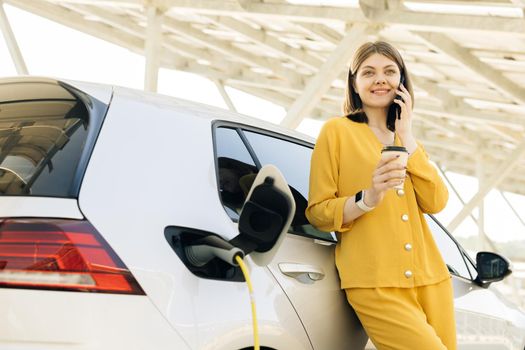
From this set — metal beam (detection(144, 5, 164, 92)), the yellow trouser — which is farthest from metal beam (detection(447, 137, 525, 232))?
the yellow trouser

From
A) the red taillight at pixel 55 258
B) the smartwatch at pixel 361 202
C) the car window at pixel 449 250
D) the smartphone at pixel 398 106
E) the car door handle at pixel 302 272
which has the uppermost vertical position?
the smartphone at pixel 398 106

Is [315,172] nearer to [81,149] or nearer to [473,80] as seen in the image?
[81,149]

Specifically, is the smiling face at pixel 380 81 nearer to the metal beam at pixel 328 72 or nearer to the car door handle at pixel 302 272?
the car door handle at pixel 302 272

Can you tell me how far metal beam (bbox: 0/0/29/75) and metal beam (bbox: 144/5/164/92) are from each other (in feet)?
21.6

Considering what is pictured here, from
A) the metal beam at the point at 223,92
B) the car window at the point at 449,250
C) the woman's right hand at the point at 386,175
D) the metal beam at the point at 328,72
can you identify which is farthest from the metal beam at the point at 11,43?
the woman's right hand at the point at 386,175

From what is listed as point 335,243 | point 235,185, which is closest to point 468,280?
point 335,243

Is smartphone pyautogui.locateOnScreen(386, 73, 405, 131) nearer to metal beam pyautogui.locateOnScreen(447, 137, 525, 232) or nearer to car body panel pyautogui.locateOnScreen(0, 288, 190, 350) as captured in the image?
car body panel pyautogui.locateOnScreen(0, 288, 190, 350)

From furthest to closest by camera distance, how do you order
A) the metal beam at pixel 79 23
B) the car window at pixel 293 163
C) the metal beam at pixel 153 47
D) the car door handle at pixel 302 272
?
the metal beam at pixel 79 23 < the metal beam at pixel 153 47 < the car window at pixel 293 163 < the car door handle at pixel 302 272

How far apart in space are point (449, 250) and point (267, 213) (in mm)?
1521

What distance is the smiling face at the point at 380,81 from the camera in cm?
259

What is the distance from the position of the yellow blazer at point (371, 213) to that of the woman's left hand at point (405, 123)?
4 centimetres

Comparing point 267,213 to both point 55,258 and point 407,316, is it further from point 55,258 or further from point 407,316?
point 407,316

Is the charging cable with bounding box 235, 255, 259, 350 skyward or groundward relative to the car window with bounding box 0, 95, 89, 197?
groundward

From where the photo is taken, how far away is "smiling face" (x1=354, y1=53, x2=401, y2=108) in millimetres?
2588
